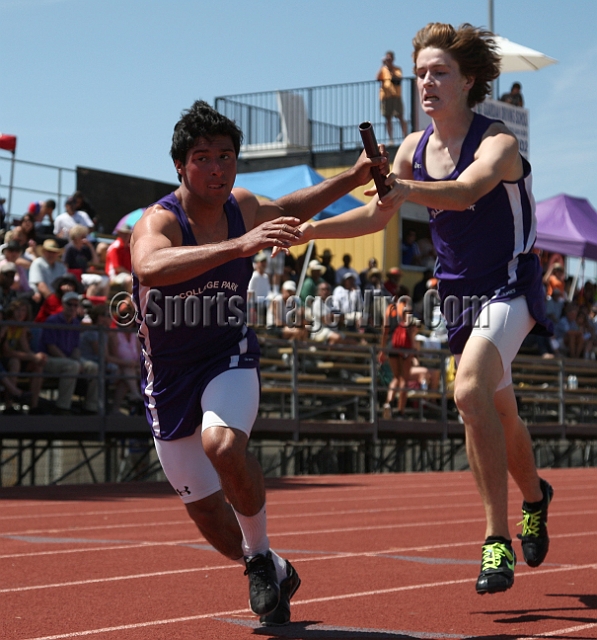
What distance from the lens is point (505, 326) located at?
16.7 feet

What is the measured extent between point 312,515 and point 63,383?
4786mm

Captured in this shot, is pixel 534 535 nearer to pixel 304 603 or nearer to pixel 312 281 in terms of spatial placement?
pixel 304 603

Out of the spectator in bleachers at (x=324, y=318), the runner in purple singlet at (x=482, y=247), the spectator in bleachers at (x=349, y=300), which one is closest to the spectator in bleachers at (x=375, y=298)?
the spectator in bleachers at (x=349, y=300)

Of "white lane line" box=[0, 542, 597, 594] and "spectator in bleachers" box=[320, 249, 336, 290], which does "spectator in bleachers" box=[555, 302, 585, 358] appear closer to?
"spectator in bleachers" box=[320, 249, 336, 290]

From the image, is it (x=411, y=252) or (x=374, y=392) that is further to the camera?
(x=411, y=252)

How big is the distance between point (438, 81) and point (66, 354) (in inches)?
343

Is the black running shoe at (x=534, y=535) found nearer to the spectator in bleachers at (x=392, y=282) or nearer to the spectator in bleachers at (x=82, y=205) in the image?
the spectator in bleachers at (x=82, y=205)

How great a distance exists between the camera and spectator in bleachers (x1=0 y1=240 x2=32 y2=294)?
14023 mm

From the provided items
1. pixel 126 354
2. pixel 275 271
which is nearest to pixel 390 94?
pixel 275 271

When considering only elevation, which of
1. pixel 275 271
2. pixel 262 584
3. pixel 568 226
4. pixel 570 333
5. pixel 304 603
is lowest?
pixel 304 603

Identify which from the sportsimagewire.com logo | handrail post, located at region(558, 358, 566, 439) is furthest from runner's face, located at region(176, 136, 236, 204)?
handrail post, located at region(558, 358, 566, 439)

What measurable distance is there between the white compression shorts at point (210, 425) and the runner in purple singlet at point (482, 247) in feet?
2.73

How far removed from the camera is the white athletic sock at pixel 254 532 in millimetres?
4379

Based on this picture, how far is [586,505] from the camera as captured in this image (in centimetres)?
1079
